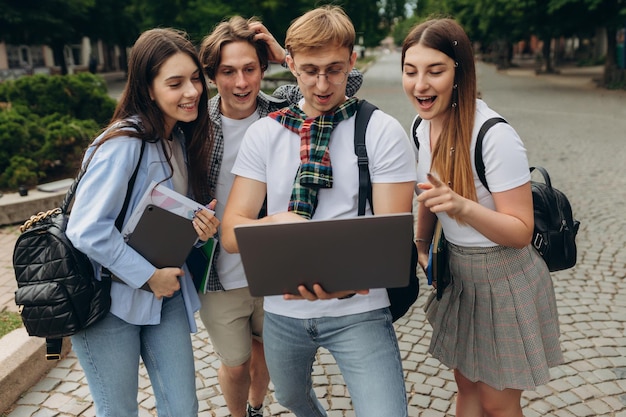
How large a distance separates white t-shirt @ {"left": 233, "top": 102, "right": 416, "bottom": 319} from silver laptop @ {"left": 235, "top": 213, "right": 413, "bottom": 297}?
276 millimetres

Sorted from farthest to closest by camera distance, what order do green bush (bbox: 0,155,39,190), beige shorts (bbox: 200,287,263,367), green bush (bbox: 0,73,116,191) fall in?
green bush (bbox: 0,73,116,191)
green bush (bbox: 0,155,39,190)
beige shorts (bbox: 200,287,263,367)

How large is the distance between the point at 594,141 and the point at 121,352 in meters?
11.1

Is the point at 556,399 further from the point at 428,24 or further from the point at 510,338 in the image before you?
the point at 428,24

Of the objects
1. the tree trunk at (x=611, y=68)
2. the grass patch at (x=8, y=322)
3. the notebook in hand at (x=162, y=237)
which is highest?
the notebook in hand at (x=162, y=237)

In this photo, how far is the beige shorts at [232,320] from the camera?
2621 millimetres

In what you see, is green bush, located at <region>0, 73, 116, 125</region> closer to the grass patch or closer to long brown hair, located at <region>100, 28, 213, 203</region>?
the grass patch

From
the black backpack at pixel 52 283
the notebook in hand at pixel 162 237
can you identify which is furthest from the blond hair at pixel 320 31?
the black backpack at pixel 52 283

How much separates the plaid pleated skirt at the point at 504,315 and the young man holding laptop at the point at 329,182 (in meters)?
0.36

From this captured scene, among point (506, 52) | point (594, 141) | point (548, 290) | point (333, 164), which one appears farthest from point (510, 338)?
point (506, 52)

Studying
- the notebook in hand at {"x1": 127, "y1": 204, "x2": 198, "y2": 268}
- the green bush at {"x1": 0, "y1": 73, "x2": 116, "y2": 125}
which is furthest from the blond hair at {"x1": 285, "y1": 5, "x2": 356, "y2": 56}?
the green bush at {"x1": 0, "y1": 73, "x2": 116, "y2": 125}

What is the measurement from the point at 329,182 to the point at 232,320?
3.45 ft

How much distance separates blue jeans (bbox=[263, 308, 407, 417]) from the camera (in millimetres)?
1954

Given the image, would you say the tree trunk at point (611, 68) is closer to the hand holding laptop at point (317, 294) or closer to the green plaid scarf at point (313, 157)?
the green plaid scarf at point (313, 157)

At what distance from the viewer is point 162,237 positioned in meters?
2.09
